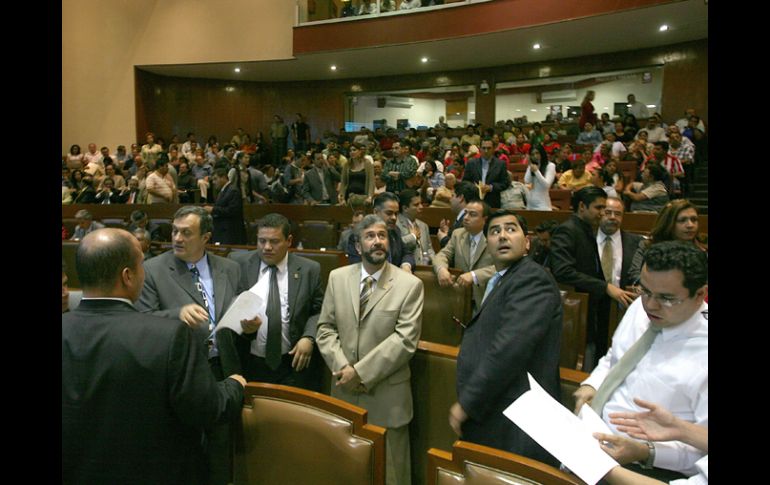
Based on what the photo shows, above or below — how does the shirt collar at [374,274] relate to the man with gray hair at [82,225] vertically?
below

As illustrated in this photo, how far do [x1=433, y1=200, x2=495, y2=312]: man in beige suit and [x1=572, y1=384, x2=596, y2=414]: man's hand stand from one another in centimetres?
140

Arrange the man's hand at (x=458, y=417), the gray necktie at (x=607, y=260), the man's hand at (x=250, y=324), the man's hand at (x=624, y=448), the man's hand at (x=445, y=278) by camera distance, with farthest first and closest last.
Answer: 1. the man's hand at (x=445, y=278)
2. the gray necktie at (x=607, y=260)
3. the man's hand at (x=250, y=324)
4. the man's hand at (x=458, y=417)
5. the man's hand at (x=624, y=448)

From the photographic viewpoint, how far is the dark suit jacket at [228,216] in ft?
18.4

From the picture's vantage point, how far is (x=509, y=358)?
5.98ft

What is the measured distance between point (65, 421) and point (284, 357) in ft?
4.05

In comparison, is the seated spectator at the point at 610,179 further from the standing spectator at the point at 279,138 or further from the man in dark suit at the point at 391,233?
the standing spectator at the point at 279,138

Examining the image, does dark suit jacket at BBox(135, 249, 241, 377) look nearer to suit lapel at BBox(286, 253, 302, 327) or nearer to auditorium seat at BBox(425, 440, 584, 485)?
suit lapel at BBox(286, 253, 302, 327)

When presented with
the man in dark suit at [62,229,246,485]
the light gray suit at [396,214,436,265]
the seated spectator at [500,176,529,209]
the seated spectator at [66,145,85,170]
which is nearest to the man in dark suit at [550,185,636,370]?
the light gray suit at [396,214,436,265]

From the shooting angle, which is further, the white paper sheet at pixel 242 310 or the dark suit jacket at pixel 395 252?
the dark suit jacket at pixel 395 252

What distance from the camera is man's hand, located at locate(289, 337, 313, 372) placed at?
7.98 feet

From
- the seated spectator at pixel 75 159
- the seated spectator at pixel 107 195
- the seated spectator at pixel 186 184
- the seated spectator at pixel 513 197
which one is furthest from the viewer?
the seated spectator at pixel 75 159

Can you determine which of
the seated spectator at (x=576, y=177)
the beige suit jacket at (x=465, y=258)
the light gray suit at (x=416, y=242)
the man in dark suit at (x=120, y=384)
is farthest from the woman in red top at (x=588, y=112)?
the man in dark suit at (x=120, y=384)

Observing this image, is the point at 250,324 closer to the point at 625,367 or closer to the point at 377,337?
the point at 377,337
